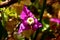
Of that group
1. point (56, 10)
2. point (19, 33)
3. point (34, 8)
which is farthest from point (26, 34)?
point (56, 10)

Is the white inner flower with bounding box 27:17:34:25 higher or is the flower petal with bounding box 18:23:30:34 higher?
the white inner flower with bounding box 27:17:34:25

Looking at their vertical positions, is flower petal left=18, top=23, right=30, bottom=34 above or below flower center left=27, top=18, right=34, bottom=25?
below

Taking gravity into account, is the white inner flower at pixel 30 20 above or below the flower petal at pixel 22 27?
above

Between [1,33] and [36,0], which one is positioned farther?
[36,0]

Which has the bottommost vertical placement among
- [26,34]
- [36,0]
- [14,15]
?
[26,34]

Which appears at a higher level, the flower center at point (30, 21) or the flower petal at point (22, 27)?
the flower center at point (30, 21)

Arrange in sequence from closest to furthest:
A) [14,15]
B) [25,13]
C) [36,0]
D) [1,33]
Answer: [1,33]
[25,13]
[14,15]
[36,0]

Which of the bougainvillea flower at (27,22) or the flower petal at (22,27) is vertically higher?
the bougainvillea flower at (27,22)

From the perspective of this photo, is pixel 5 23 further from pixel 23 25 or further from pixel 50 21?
pixel 50 21
